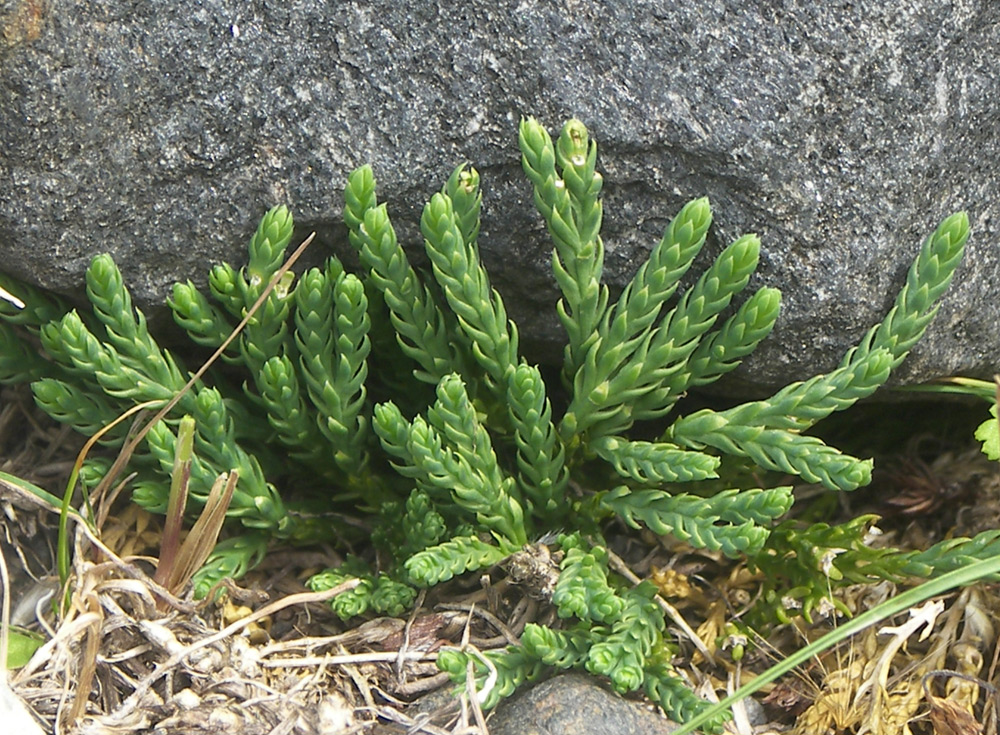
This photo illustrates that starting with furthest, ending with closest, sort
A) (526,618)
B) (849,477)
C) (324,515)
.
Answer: (324,515) → (526,618) → (849,477)

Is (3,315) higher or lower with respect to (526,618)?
higher

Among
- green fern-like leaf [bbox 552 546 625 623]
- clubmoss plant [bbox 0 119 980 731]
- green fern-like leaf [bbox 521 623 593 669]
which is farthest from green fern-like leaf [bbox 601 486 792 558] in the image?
green fern-like leaf [bbox 521 623 593 669]

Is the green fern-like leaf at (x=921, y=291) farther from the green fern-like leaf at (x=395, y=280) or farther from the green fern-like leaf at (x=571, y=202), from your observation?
the green fern-like leaf at (x=395, y=280)

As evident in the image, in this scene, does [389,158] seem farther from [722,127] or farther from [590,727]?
[590,727]

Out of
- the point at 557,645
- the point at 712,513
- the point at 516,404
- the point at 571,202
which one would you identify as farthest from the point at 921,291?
the point at 557,645

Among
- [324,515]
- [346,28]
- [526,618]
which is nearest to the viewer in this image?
[346,28]

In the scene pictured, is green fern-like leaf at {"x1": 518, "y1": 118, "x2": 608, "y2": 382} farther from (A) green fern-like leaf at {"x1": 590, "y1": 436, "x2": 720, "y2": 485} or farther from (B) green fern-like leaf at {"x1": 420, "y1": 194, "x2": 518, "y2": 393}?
(A) green fern-like leaf at {"x1": 590, "y1": 436, "x2": 720, "y2": 485}

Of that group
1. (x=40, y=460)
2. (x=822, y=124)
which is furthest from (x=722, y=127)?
(x=40, y=460)
